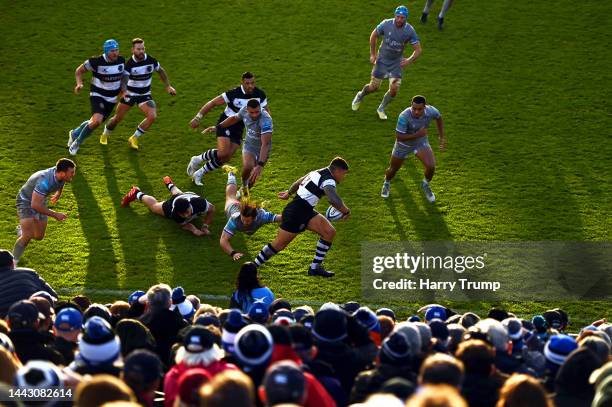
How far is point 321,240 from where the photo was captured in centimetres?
1296

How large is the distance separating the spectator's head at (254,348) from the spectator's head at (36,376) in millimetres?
1298

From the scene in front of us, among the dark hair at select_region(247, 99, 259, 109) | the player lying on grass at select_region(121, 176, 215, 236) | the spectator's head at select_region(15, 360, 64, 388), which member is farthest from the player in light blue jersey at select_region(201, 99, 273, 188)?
the spectator's head at select_region(15, 360, 64, 388)

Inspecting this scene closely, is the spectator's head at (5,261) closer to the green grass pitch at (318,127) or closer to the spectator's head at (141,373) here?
the green grass pitch at (318,127)

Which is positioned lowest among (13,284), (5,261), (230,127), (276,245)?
(13,284)

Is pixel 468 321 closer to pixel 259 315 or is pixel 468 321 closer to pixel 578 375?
pixel 259 315

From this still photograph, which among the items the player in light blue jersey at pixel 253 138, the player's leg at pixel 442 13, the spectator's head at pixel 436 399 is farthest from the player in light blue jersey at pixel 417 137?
the spectator's head at pixel 436 399

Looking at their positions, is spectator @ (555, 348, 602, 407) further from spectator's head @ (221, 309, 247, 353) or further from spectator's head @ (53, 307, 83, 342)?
spectator's head @ (53, 307, 83, 342)

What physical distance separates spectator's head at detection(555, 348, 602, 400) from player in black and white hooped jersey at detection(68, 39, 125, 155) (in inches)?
405

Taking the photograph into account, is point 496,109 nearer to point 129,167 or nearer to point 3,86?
point 129,167

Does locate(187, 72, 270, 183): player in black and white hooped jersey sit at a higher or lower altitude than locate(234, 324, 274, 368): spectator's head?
higher

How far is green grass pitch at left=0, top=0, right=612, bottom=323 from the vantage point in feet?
44.5

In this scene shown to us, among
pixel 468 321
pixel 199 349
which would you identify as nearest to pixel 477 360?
pixel 199 349

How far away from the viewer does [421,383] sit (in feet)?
19.9

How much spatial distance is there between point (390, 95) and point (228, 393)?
1232cm
